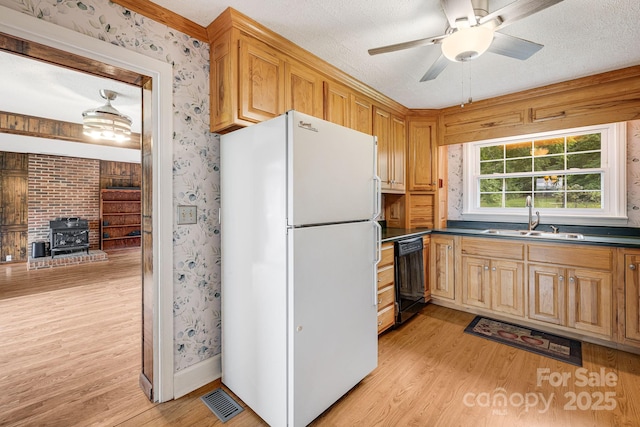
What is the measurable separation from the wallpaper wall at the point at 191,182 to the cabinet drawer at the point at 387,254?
4.54ft

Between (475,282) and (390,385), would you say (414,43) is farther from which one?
(475,282)

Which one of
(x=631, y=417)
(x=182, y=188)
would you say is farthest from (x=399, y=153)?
(x=631, y=417)

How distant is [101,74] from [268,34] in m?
1.06

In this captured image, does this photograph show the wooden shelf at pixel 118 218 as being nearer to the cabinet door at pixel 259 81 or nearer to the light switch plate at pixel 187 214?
the light switch plate at pixel 187 214

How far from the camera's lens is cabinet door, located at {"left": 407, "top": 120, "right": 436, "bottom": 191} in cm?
355

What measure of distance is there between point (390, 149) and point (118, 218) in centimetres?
749

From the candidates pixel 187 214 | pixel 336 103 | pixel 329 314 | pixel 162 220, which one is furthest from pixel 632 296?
pixel 162 220

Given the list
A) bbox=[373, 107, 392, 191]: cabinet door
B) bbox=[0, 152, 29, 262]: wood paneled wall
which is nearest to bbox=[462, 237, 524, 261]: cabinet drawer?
bbox=[373, 107, 392, 191]: cabinet door

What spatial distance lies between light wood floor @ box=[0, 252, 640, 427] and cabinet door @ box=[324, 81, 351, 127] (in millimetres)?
2046

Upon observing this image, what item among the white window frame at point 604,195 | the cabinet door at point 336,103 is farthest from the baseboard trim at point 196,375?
the white window frame at point 604,195

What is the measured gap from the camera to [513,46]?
1.73 meters

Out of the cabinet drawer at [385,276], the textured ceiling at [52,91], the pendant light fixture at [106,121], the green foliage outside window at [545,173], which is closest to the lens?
the cabinet drawer at [385,276]

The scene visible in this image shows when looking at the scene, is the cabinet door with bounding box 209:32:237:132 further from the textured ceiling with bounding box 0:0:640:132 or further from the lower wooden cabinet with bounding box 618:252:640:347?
the lower wooden cabinet with bounding box 618:252:640:347

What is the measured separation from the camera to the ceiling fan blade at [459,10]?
149 centimetres
